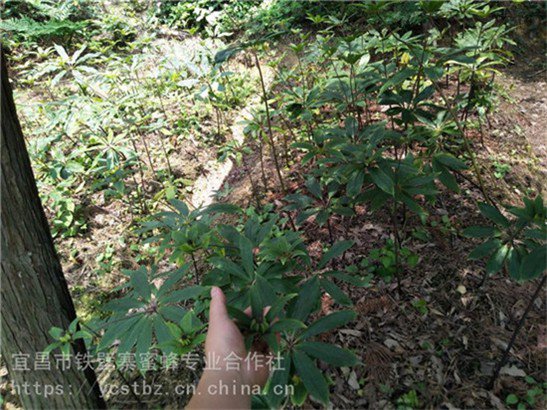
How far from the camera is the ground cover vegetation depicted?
59.5 inches

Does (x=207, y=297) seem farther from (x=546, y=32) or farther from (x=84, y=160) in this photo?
(x=546, y=32)

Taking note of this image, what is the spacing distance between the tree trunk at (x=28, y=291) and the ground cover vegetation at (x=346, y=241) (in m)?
0.15

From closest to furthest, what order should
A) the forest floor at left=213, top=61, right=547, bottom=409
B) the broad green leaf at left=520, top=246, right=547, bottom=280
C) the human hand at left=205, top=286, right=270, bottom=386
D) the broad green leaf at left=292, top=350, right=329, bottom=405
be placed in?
1. the broad green leaf at left=292, top=350, right=329, bottom=405
2. the human hand at left=205, top=286, right=270, bottom=386
3. the broad green leaf at left=520, top=246, right=547, bottom=280
4. the forest floor at left=213, top=61, right=547, bottom=409

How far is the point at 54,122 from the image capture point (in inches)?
105

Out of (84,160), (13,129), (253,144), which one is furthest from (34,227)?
(253,144)

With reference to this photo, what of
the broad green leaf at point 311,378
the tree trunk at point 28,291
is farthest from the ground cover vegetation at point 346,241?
the tree trunk at point 28,291

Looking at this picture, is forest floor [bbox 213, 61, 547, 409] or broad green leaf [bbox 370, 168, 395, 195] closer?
broad green leaf [bbox 370, 168, 395, 195]

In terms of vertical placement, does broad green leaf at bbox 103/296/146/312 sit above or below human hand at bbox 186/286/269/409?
above

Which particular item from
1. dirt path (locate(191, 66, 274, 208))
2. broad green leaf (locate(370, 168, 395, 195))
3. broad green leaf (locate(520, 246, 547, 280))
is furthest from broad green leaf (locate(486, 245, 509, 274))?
dirt path (locate(191, 66, 274, 208))

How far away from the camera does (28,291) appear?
1672mm

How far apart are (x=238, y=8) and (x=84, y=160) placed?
4.01m

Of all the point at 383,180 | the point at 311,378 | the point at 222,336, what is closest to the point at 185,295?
the point at 222,336

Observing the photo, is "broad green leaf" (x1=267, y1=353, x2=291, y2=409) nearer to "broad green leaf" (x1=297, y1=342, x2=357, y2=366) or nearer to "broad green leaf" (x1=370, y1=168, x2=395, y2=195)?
"broad green leaf" (x1=297, y1=342, x2=357, y2=366)

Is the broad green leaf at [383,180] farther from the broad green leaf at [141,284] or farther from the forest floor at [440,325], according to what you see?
the broad green leaf at [141,284]
